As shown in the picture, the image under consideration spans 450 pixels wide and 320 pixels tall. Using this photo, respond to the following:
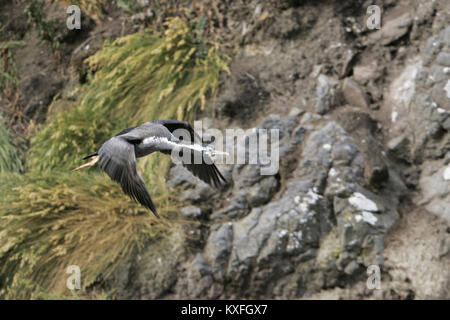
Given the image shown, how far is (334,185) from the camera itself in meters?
2.88

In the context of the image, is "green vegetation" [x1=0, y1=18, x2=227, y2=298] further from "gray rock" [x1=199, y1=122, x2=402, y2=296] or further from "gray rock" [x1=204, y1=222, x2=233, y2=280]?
"gray rock" [x1=199, y1=122, x2=402, y2=296]

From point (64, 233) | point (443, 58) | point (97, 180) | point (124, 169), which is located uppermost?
point (443, 58)

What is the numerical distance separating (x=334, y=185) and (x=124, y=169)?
5.33 ft

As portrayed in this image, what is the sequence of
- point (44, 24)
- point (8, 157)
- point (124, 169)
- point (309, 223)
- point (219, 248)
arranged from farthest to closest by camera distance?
point (44, 24) → point (8, 157) → point (219, 248) → point (309, 223) → point (124, 169)

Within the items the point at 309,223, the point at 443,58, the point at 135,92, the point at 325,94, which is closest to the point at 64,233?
the point at 135,92

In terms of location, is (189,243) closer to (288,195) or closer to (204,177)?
(288,195)

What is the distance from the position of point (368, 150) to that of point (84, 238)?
75.8 inches

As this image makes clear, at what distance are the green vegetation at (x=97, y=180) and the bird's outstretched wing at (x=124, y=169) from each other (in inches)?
57.9

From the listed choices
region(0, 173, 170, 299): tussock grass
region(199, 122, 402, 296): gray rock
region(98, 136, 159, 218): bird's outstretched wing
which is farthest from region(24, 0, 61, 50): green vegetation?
region(98, 136, 159, 218): bird's outstretched wing

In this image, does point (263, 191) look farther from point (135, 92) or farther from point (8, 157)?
point (8, 157)

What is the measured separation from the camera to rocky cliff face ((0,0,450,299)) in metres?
2.76

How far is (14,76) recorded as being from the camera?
13.8 feet
